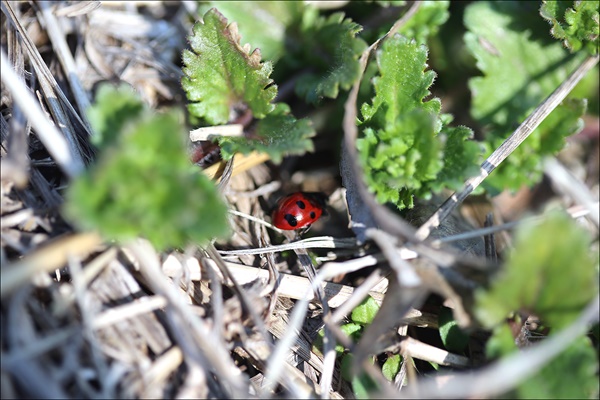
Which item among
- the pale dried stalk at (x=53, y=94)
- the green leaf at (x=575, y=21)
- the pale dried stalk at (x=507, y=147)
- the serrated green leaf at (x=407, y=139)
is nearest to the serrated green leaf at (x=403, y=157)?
the serrated green leaf at (x=407, y=139)

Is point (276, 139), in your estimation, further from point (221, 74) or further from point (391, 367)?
point (391, 367)

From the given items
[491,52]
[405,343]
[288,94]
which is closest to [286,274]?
[405,343]

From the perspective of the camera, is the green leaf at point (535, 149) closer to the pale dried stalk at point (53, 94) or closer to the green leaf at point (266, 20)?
the green leaf at point (266, 20)

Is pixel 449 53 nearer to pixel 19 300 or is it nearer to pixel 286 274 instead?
pixel 286 274

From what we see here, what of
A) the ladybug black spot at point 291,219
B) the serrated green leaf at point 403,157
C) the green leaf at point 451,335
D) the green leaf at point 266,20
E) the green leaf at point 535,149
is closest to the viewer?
the serrated green leaf at point 403,157

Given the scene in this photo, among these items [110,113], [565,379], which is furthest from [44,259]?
[565,379]
